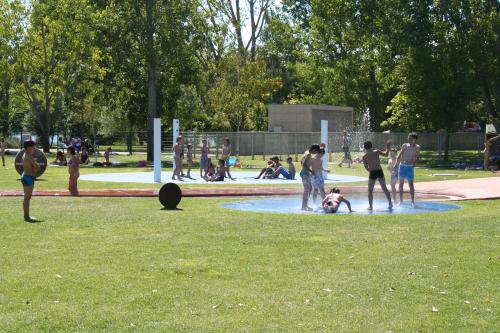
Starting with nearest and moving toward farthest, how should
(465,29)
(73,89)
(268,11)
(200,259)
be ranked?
1. (200,259)
2. (465,29)
3. (73,89)
4. (268,11)

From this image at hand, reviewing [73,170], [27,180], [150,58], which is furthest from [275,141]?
[27,180]

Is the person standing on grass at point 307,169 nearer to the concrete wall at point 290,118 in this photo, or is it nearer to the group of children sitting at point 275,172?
the group of children sitting at point 275,172

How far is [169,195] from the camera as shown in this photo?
18.3 m

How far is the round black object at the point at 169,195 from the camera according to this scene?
18.2 meters

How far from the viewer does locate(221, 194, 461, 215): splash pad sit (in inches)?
720

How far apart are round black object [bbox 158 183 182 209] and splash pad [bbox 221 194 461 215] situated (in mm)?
1392

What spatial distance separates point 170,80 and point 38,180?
951 inches

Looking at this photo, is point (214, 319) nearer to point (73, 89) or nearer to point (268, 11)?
point (73, 89)

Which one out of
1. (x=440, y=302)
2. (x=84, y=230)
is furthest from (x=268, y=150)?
(x=440, y=302)

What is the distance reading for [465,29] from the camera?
150 ft

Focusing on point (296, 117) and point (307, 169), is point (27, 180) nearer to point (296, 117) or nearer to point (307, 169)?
point (307, 169)

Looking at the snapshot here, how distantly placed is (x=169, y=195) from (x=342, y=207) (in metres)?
4.48

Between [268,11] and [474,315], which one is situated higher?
[268,11]

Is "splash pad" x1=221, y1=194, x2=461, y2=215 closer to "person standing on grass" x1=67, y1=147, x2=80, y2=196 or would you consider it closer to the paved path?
the paved path
